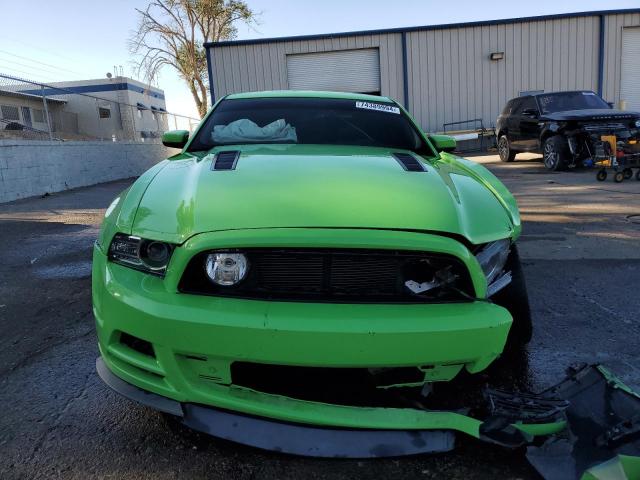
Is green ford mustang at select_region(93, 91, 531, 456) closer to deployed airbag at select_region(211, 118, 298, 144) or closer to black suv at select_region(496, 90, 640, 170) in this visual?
deployed airbag at select_region(211, 118, 298, 144)

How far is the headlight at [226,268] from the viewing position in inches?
66.9

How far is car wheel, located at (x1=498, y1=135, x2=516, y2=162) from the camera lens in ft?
44.4

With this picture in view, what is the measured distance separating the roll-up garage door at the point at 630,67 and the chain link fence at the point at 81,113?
54.1ft

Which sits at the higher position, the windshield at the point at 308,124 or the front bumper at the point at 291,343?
the windshield at the point at 308,124

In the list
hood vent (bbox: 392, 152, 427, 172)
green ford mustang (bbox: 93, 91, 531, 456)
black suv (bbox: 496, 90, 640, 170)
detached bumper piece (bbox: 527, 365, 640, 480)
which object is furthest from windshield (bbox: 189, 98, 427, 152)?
black suv (bbox: 496, 90, 640, 170)

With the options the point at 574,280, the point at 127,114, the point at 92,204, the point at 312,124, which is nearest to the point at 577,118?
the point at 574,280

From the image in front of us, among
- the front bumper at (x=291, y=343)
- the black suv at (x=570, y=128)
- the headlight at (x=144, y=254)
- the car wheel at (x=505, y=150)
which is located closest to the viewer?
the front bumper at (x=291, y=343)

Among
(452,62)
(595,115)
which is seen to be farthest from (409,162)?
(452,62)

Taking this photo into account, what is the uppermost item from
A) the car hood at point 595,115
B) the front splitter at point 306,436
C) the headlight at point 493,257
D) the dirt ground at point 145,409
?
the car hood at point 595,115

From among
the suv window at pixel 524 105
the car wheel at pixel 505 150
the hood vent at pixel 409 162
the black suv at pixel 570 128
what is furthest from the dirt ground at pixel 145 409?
the car wheel at pixel 505 150

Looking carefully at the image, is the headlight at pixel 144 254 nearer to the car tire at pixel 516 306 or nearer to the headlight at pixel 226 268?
the headlight at pixel 226 268

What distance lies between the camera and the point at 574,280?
3.72 metres

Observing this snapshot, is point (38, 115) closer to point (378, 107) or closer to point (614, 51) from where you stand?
point (378, 107)

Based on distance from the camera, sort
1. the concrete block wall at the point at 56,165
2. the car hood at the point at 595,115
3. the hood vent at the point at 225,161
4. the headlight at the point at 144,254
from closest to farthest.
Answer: the headlight at the point at 144,254
the hood vent at the point at 225,161
the concrete block wall at the point at 56,165
the car hood at the point at 595,115
